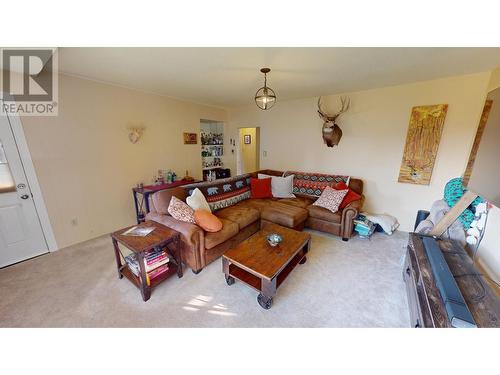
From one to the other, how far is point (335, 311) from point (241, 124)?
13.4 ft

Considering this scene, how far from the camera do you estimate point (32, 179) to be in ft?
7.16

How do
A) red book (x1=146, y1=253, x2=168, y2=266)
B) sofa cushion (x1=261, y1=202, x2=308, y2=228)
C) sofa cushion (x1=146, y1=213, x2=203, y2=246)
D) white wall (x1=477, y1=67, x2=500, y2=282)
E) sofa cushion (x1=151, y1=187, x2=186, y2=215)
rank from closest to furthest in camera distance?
white wall (x1=477, y1=67, x2=500, y2=282) < red book (x1=146, y1=253, x2=168, y2=266) < sofa cushion (x1=146, y1=213, x2=203, y2=246) < sofa cushion (x1=151, y1=187, x2=186, y2=215) < sofa cushion (x1=261, y1=202, x2=308, y2=228)

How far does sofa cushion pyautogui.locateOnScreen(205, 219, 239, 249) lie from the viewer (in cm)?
199

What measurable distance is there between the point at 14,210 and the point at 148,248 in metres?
1.96

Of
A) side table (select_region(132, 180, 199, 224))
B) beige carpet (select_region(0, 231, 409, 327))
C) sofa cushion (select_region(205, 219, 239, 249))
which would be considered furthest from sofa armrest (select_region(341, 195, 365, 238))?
side table (select_region(132, 180, 199, 224))

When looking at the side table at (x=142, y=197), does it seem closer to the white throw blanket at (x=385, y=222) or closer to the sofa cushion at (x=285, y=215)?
the sofa cushion at (x=285, y=215)

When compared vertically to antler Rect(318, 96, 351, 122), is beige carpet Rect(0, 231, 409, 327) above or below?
below

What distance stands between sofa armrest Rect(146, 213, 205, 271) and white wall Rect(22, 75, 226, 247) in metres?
1.41

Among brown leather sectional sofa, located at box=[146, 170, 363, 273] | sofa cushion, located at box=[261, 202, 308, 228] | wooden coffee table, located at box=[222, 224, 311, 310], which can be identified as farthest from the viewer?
sofa cushion, located at box=[261, 202, 308, 228]

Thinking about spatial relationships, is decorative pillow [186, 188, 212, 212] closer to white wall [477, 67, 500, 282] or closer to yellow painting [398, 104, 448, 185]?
white wall [477, 67, 500, 282]

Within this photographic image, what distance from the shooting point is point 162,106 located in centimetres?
329

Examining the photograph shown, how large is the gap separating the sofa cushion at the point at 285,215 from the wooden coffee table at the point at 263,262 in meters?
0.48

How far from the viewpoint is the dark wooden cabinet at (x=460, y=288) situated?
1.00m
